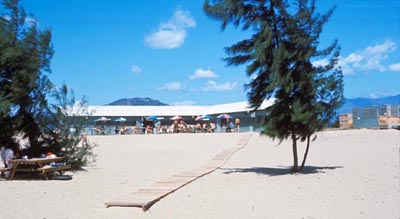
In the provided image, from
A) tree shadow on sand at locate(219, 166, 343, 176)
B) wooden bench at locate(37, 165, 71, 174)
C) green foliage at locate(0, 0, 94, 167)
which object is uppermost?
green foliage at locate(0, 0, 94, 167)

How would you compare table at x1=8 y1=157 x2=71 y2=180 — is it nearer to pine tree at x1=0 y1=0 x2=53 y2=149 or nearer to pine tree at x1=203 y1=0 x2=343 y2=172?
pine tree at x1=0 y1=0 x2=53 y2=149

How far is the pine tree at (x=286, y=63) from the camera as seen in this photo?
42.3 feet

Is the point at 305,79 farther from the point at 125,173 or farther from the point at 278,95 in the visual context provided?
the point at 125,173

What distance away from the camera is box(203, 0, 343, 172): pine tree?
12906 mm

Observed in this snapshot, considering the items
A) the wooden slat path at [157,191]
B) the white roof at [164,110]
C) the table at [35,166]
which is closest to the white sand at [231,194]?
the wooden slat path at [157,191]

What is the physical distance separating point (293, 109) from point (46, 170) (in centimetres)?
731

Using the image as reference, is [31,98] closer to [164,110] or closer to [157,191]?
[157,191]

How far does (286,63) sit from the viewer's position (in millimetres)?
13180

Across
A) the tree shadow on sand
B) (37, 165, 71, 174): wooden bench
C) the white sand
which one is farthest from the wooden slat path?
(37, 165, 71, 174): wooden bench

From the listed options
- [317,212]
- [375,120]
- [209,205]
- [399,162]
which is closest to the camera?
[317,212]

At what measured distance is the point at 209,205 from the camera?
854cm

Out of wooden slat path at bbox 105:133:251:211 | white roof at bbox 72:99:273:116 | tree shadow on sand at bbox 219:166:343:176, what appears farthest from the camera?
white roof at bbox 72:99:273:116

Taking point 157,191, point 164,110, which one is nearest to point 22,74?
point 157,191

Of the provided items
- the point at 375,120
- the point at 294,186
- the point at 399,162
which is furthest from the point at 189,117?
the point at 294,186
